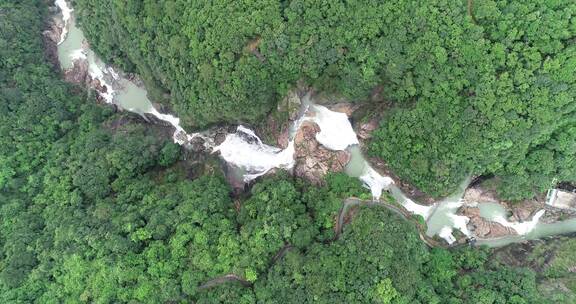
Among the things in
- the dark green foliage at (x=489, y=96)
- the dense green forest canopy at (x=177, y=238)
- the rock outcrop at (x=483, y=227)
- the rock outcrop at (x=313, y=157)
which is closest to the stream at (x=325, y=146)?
the rock outcrop at (x=483, y=227)

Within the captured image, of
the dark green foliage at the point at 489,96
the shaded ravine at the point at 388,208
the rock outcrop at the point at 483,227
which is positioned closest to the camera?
the dark green foliage at the point at 489,96

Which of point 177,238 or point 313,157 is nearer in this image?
point 177,238

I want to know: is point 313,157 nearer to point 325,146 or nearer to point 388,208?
point 325,146

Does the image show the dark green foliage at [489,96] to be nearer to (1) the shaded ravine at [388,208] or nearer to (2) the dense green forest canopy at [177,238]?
(1) the shaded ravine at [388,208]

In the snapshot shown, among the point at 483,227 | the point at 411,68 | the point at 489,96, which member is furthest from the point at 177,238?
the point at 483,227

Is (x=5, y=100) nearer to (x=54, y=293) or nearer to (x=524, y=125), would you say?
(x=54, y=293)

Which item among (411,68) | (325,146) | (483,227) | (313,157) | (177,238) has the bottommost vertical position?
(177,238)
